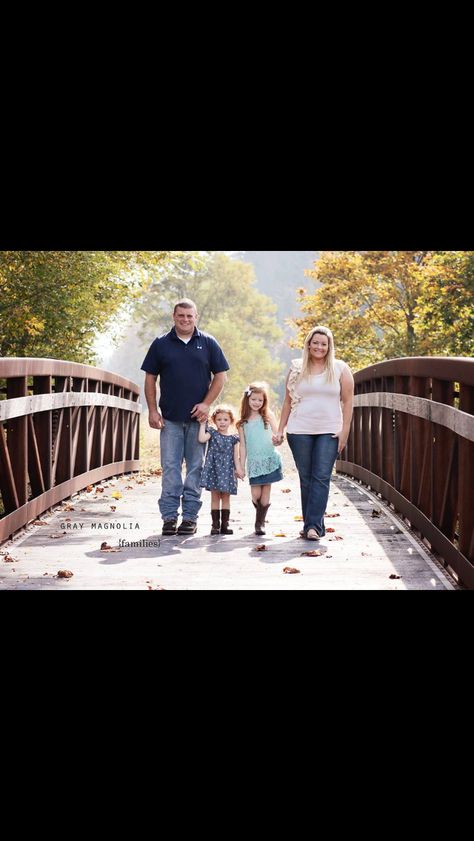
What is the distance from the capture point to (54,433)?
35.0 feet

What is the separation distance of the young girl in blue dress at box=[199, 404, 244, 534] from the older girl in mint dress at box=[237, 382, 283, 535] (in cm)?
A: 8

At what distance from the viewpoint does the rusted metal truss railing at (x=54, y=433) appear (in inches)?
317

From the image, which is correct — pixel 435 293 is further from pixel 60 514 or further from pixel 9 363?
pixel 9 363

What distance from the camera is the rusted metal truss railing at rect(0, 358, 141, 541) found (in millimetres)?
8047

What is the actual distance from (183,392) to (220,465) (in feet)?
1.94

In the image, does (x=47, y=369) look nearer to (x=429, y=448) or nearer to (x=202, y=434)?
(x=202, y=434)

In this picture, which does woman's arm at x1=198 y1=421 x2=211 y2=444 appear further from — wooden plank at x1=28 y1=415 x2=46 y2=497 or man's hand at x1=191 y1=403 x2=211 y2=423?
wooden plank at x1=28 y1=415 x2=46 y2=497

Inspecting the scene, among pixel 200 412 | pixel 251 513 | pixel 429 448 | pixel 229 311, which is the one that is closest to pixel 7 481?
pixel 200 412

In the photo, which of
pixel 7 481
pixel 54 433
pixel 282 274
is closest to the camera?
pixel 7 481

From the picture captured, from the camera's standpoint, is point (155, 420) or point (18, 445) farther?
point (155, 420)

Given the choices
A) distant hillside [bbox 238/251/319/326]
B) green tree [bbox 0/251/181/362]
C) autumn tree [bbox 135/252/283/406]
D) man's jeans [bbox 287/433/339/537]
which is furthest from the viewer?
distant hillside [bbox 238/251/319/326]

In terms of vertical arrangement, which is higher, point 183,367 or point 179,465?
point 183,367

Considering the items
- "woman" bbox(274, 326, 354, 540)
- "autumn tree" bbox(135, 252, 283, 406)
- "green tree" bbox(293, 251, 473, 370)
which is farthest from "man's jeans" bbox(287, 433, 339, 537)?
"autumn tree" bbox(135, 252, 283, 406)
